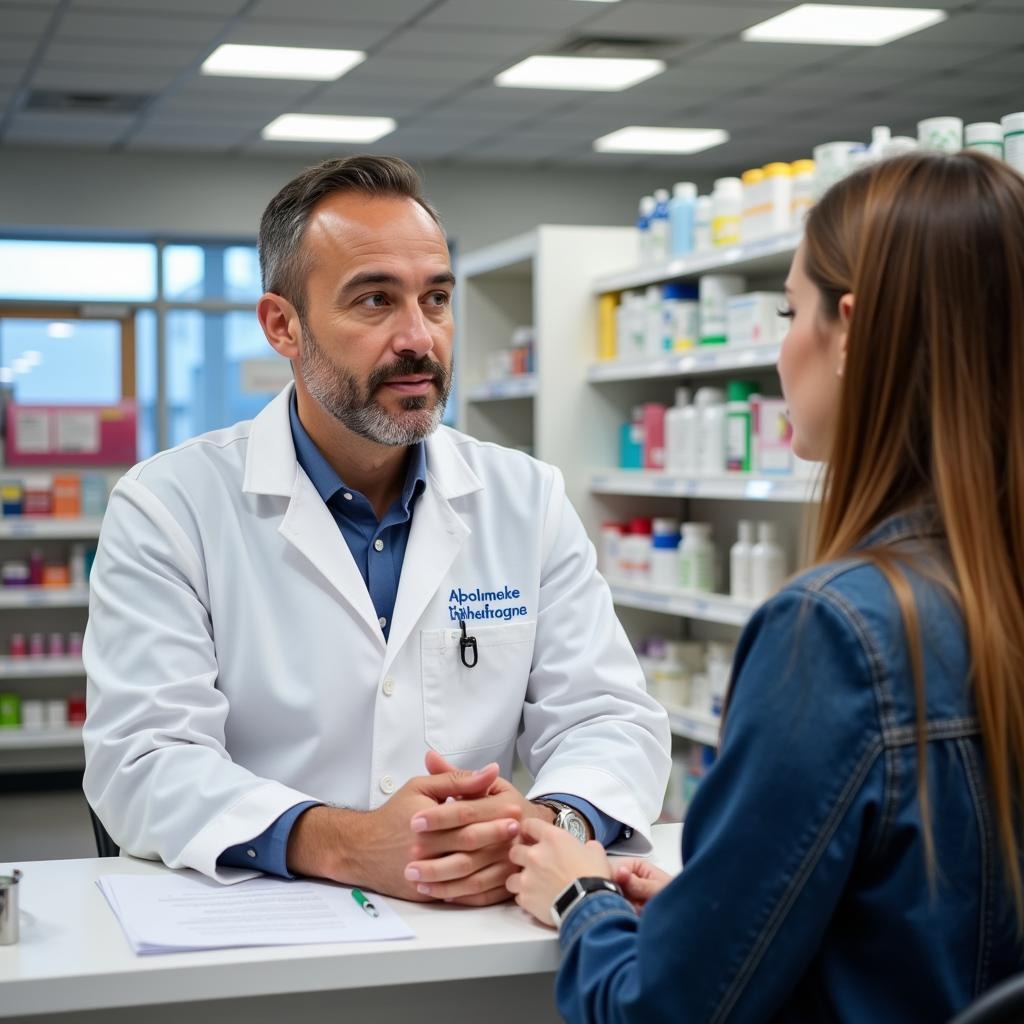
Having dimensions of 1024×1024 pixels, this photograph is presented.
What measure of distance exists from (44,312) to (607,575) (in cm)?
495

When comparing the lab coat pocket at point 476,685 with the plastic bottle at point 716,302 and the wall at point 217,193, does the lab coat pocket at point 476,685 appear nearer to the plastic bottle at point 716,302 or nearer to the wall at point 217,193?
the plastic bottle at point 716,302

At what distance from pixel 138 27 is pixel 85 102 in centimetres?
146

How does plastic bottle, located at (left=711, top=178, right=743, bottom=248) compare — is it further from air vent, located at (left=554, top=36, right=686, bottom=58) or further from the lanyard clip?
the lanyard clip

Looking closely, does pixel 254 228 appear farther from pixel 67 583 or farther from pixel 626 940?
pixel 626 940

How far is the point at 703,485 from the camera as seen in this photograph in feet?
13.7

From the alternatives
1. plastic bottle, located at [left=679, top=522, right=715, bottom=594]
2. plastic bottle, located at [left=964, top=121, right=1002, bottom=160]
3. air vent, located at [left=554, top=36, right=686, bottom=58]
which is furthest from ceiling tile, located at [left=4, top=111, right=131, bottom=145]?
plastic bottle, located at [left=964, top=121, right=1002, bottom=160]

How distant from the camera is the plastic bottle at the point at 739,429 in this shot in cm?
409

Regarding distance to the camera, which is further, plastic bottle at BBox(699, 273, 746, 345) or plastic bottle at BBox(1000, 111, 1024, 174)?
plastic bottle at BBox(699, 273, 746, 345)

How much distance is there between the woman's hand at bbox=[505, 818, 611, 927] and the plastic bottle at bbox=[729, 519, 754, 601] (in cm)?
278

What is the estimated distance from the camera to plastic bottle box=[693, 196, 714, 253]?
4301 millimetres

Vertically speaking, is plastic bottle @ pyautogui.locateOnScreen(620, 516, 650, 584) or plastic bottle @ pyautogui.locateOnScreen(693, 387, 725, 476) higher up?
plastic bottle @ pyautogui.locateOnScreen(693, 387, 725, 476)

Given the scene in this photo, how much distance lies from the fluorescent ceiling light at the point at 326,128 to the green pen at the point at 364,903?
22.7 feet

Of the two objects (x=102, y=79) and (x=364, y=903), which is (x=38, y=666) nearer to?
(x=102, y=79)

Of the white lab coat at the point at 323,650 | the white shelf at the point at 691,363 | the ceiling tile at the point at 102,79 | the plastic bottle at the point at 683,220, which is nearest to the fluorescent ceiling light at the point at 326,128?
the ceiling tile at the point at 102,79
